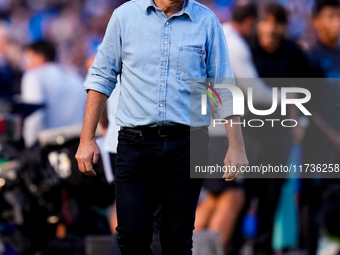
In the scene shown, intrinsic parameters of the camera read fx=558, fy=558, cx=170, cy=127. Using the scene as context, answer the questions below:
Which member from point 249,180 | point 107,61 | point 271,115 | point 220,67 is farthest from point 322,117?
point 107,61

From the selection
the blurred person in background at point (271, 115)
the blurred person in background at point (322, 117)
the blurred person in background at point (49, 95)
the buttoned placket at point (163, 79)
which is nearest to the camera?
the buttoned placket at point (163, 79)

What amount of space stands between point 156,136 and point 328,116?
8.31 feet

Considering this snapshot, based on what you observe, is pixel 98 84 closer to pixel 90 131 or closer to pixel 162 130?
pixel 90 131

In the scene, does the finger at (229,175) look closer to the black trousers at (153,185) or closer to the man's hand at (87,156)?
the black trousers at (153,185)

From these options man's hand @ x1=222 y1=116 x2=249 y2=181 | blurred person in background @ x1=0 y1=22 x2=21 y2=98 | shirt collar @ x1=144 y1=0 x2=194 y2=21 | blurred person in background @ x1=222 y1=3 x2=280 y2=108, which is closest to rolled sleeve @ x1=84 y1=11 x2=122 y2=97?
shirt collar @ x1=144 y1=0 x2=194 y2=21

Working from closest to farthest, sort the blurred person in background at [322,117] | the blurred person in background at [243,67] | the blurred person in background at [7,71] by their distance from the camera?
the blurred person in background at [243,67]
the blurred person in background at [322,117]
the blurred person in background at [7,71]

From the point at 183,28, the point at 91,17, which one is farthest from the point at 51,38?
the point at 183,28

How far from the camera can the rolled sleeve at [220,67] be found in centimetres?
263

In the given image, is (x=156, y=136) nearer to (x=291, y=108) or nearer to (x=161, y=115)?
(x=161, y=115)

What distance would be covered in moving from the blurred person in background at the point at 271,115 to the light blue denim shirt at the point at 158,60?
196 centimetres

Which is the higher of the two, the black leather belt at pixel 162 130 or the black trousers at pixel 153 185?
the black leather belt at pixel 162 130

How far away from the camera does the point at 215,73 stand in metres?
2.66

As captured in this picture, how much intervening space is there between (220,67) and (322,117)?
2305mm

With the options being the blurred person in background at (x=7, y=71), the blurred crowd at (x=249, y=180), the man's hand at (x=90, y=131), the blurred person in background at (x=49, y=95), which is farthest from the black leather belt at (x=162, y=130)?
the blurred person in background at (x=7, y=71)
